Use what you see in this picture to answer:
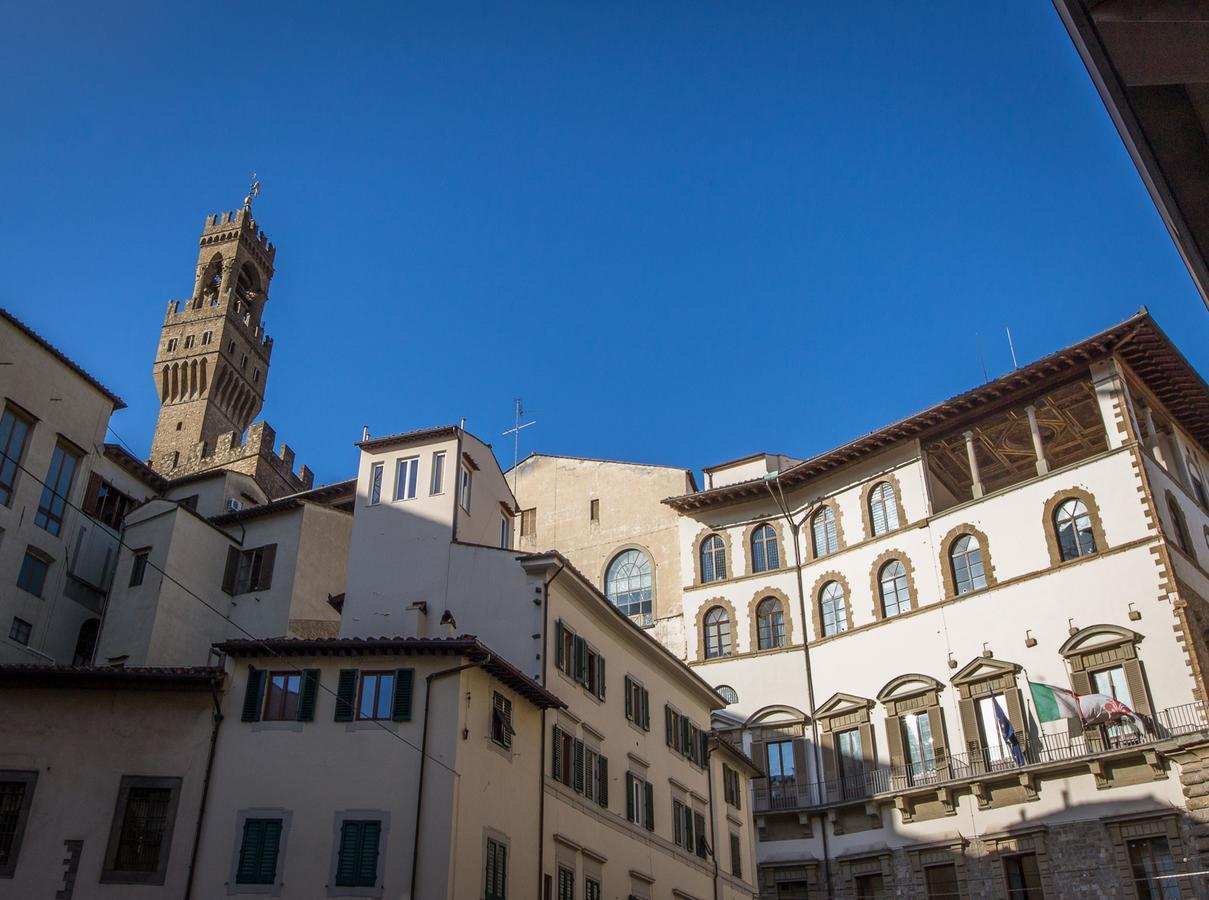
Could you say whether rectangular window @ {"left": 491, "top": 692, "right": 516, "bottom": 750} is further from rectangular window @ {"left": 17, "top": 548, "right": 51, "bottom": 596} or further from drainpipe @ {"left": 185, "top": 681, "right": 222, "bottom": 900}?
rectangular window @ {"left": 17, "top": 548, "right": 51, "bottom": 596}

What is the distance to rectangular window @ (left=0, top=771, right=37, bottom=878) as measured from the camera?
22.9m

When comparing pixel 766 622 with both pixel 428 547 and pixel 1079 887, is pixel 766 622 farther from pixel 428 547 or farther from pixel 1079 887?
pixel 428 547

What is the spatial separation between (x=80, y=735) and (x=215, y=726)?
9.23 ft

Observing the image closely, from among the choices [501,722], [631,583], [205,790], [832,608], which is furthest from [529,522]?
[205,790]

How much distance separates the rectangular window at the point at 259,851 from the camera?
22.9 metres

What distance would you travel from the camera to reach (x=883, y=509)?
151 feet

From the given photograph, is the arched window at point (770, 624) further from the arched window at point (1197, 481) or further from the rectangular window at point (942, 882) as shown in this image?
the arched window at point (1197, 481)

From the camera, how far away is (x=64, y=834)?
76.2 feet

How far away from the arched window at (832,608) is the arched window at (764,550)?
278cm

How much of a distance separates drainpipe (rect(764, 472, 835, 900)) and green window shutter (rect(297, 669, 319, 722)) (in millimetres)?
24662

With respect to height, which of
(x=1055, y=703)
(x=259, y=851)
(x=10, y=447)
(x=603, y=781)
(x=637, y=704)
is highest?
(x=10, y=447)

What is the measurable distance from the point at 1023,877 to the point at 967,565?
10.9m

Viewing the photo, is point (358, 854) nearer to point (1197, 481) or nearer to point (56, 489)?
point (56, 489)

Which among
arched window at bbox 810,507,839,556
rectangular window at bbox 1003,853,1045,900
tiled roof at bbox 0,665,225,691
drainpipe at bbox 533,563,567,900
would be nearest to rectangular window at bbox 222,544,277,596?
drainpipe at bbox 533,563,567,900
